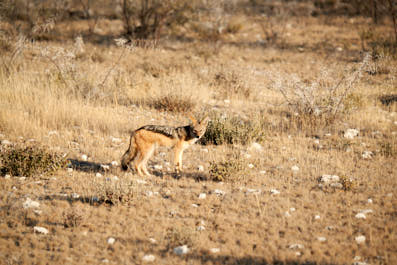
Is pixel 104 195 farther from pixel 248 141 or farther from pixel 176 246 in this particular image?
pixel 248 141

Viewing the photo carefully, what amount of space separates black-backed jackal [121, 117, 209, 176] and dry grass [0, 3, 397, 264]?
26cm

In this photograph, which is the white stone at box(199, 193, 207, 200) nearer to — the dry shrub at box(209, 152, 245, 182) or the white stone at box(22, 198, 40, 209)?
the dry shrub at box(209, 152, 245, 182)

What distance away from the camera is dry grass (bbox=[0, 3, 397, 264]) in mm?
4043

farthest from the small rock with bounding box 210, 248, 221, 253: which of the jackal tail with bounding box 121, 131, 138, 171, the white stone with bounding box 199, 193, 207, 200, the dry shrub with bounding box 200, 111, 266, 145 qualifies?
the dry shrub with bounding box 200, 111, 266, 145

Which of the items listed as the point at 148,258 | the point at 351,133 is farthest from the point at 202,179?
the point at 351,133

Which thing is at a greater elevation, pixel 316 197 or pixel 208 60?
pixel 208 60

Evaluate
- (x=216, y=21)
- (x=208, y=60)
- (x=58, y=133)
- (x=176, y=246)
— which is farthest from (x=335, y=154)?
(x=216, y=21)

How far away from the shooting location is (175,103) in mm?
9539

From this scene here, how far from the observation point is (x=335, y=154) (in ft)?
23.0

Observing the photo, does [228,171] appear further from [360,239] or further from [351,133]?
[351,133]

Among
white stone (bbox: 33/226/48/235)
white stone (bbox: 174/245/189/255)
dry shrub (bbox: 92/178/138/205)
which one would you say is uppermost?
dry shrub (bbox: 92/178/138/205)

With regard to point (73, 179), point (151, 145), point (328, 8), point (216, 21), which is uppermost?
point (328, 8)

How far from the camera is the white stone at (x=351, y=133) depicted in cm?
787

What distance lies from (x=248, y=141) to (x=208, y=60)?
787 cm
